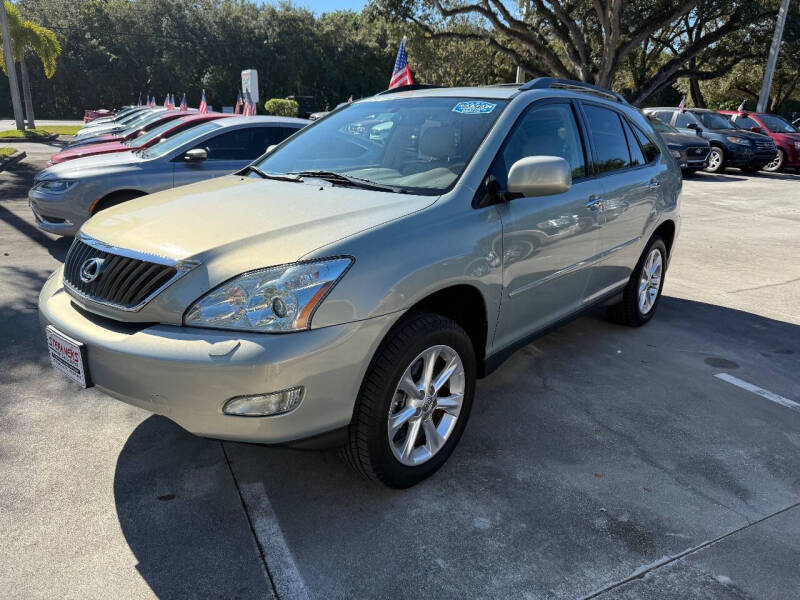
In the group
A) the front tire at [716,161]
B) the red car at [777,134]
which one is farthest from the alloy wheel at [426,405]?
the red car at [777,134]

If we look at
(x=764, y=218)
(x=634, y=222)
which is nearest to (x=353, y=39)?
(x=764, y=218)

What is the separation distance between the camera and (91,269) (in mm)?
Result: 2715

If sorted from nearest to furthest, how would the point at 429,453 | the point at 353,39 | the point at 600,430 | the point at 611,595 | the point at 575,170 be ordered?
1. the point at 611,595
2. the point at 429,453
3. the point at 600,430
4. the point at 575,170
5. the point at 353,39

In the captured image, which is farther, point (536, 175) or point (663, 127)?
point (663, 127)

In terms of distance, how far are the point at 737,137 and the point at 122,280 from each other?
18495 mm

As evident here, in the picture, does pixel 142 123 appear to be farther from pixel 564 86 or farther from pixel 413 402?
pixel 413 402

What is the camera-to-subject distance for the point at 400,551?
8.00 ft

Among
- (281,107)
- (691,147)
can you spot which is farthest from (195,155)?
(281,107)

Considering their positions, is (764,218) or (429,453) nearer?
(429,453)

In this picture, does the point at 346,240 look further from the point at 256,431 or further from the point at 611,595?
the point at 611,595

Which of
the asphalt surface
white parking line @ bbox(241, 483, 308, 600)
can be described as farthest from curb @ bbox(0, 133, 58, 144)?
white parking line @ bbox(241, 483, 308, 600)

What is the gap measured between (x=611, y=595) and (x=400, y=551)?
786 millimetres

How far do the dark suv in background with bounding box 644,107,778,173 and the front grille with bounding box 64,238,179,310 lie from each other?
1759cm

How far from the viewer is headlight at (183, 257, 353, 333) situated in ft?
7.48
